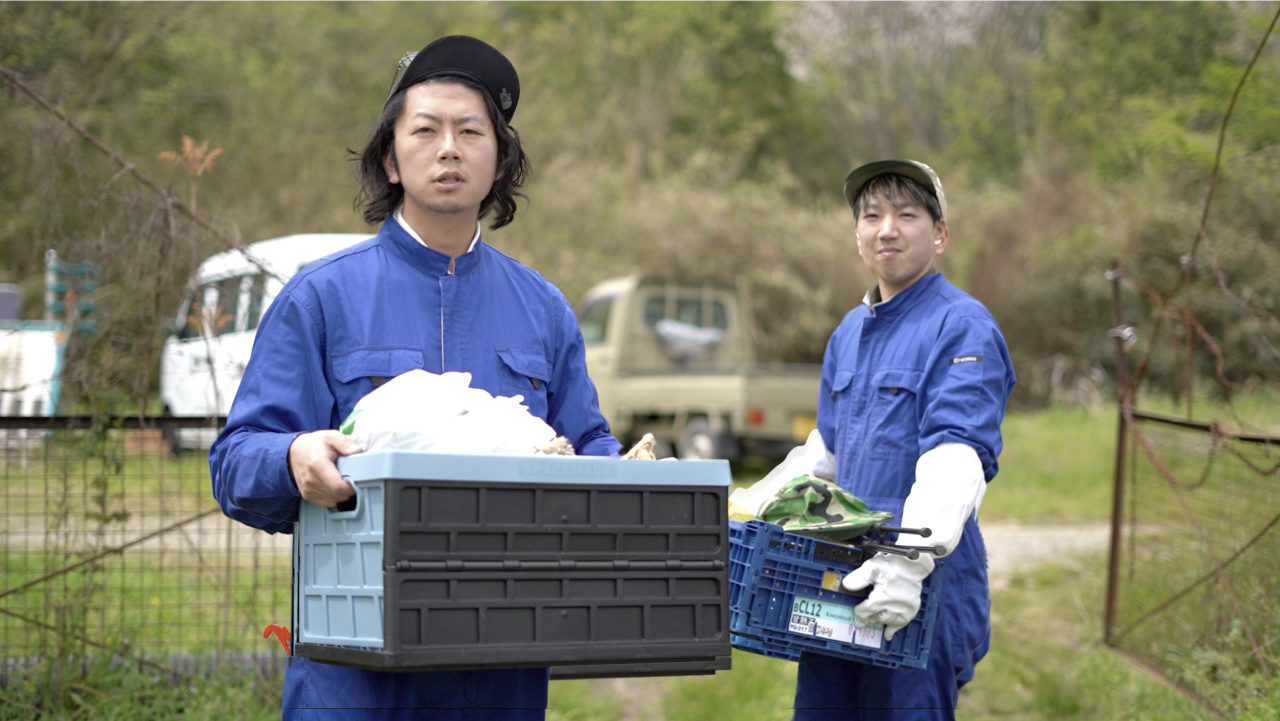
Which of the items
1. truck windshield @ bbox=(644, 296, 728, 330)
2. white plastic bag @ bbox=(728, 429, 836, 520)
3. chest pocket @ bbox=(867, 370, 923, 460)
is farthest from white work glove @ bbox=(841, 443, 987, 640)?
truck windshield @ bbox=(644, 296, 728, 330)

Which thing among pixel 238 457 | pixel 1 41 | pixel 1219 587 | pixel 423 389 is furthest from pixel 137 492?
pixel 1219 587

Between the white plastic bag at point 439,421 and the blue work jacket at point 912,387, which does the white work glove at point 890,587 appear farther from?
the white plastic bag at point 439,421

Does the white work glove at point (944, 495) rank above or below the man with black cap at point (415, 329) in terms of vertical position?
below

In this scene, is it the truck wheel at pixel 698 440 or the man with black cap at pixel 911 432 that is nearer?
the man with black cap at pixel 911 432

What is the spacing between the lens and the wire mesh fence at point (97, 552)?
13.2 ft

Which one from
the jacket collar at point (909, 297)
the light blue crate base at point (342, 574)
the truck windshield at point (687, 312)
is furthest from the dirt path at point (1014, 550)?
the truck windshield at point (687, 312)

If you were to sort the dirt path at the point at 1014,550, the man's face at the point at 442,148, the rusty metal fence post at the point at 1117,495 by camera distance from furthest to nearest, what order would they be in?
the rusty metal fence post at the point at 1117,495 < the dirt path at the point at 1014,550 < the man's face at the point at 442,148

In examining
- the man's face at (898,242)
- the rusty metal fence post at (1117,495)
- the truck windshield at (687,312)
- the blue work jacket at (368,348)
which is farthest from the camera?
the truck windshield at (687,312)

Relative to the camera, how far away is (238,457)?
2.03m

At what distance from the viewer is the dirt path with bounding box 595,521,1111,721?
5.66 meters

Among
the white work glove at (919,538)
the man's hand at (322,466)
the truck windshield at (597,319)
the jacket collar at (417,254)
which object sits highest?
the truck windshield at (597,319)

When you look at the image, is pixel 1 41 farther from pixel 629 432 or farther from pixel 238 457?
pixel 629 432

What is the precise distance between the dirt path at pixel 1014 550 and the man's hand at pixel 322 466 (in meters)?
3.84

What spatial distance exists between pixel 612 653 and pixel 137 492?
10.5ft
